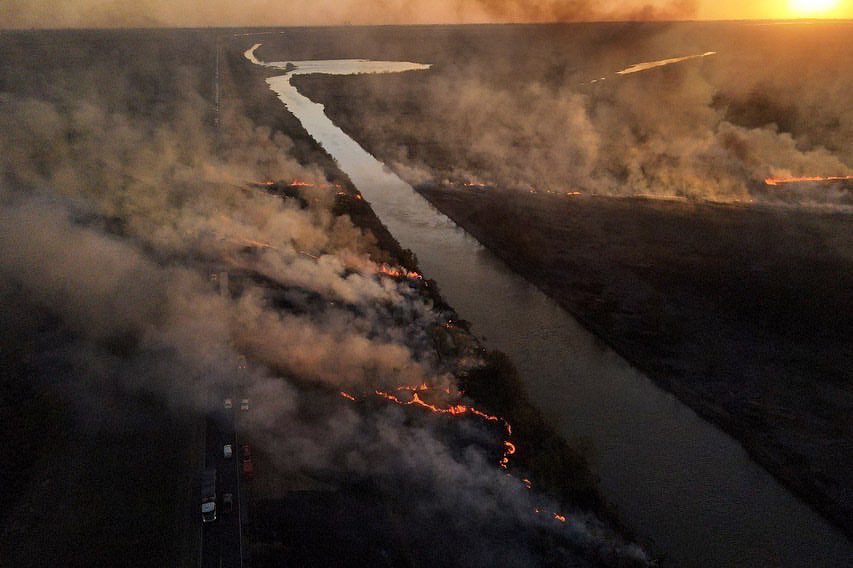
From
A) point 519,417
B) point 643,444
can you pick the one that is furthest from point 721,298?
point 519,417

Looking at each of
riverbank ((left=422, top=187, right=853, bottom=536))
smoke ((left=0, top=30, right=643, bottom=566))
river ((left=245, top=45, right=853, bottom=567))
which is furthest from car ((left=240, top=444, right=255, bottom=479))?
riverbank ((left=422, top=187, right=853, bottom=536))

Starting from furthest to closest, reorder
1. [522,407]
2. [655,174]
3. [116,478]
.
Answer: [655,174]
[522,407]
[116,478]

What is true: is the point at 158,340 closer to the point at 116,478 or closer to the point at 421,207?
the point at 116,478

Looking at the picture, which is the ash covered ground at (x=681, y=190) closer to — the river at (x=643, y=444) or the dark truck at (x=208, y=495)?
the river at (x=643, y=444)

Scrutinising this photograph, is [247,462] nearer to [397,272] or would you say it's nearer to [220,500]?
[220,500]

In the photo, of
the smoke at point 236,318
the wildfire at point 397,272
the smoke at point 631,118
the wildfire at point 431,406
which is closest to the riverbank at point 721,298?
the smoke at point 631,118

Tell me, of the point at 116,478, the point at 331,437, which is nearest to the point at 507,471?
the point at 331,437

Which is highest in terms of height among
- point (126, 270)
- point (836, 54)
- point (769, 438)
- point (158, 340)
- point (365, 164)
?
point (836, 54)
